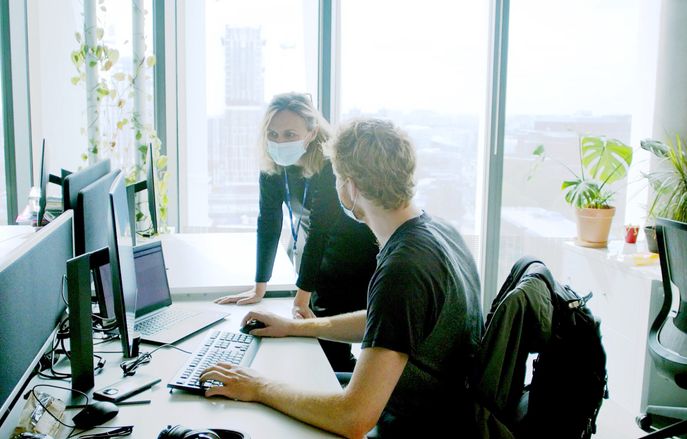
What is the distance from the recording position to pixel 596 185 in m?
3.54

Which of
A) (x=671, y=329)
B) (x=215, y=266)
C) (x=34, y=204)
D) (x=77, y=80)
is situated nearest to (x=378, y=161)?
(x=215, y=266)

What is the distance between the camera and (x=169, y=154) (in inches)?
157

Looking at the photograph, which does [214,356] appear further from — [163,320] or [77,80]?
[77,80]

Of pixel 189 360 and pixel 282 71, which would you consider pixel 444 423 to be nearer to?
pixel 189 360

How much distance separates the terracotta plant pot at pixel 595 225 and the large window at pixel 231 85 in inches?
71.1

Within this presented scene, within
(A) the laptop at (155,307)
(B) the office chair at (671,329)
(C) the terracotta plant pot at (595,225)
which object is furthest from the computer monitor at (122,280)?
(C) the terracotta plant pot at (595,225)

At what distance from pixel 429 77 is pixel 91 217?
9.23 ft

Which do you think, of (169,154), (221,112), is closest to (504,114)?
(221,112)

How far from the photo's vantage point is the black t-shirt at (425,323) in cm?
132

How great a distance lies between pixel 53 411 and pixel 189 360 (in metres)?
0.38

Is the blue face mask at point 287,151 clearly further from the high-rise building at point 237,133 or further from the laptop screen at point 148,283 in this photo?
the high-rise building at point 237,133

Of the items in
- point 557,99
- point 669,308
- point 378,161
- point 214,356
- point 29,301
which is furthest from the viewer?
point 557,99

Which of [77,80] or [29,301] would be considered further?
[77,80]

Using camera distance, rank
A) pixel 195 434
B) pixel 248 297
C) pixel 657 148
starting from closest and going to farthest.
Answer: pixel 195 434, pixel 248 297, pixel 657 148
